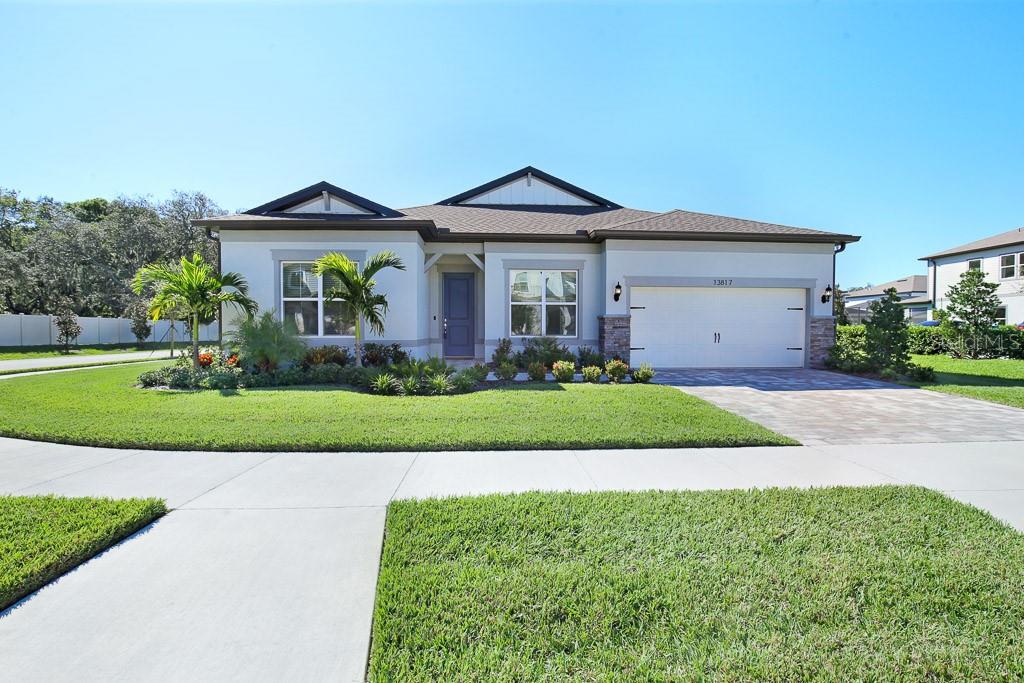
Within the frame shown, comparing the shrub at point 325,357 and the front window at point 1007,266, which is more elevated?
the front window at point 1007,266

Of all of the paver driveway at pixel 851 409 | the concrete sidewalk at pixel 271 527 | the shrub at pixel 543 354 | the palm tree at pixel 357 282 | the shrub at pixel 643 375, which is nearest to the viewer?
the concrete sidewalk at pixel 271 527

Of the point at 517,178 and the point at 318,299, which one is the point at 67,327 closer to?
the point at 318,299

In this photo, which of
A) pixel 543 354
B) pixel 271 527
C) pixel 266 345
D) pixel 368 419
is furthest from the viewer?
pixel 543 354

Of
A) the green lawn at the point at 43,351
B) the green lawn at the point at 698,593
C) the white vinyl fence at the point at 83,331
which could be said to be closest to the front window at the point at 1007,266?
the green lawn at the point at 698,593

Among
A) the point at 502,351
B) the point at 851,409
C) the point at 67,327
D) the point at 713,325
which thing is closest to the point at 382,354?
the point at 502,351

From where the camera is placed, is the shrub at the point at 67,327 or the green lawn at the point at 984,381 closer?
the green lawn at the point at 984,381

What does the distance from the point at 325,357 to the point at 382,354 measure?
4.27 feet

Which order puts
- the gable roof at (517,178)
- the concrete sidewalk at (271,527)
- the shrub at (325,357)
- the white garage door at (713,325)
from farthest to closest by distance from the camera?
the gable roof at (517,178) → the white garage door at (713,325) → the shrub at (325,357) → the concrete sidewalk at (271,527)

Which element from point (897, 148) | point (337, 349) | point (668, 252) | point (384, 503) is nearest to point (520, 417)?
point (384, 503)

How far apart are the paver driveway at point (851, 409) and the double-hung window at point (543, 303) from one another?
3.10m

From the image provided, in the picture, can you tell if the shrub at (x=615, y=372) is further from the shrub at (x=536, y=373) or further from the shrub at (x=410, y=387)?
the shrub at (x=410, y=387)

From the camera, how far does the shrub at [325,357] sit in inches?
432

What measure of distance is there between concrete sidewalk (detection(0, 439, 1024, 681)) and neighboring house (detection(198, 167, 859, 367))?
719 cm

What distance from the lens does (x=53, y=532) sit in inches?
124
